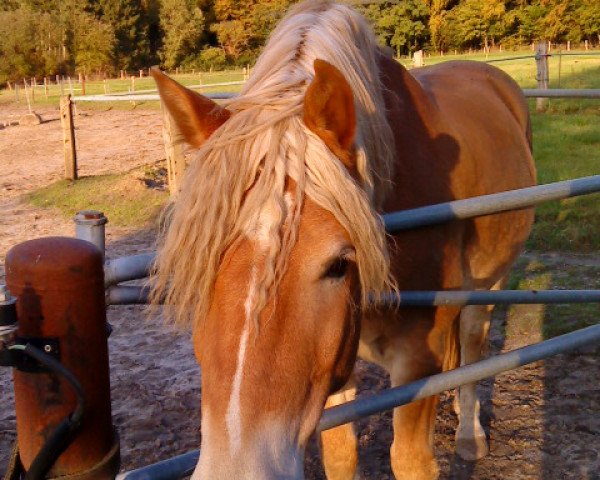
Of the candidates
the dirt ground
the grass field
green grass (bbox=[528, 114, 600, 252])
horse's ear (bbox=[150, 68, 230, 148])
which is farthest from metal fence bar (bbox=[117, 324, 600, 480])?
the grass field

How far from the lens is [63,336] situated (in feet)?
3.59

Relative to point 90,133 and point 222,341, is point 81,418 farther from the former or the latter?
point 90,133

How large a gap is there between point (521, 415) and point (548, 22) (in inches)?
1795

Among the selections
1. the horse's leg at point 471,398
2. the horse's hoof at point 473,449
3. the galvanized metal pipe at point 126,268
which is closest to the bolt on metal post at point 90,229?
the galvanized metal pipe at point 126,268

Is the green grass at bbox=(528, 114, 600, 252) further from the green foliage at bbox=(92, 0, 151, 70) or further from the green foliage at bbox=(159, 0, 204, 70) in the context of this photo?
the green foliage at bbox=(92, 0, 151, 70)

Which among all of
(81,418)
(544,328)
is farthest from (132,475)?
(544,328)

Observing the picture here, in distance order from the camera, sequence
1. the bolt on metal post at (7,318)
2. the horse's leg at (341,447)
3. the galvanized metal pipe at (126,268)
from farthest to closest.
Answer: the horse's leg at (341,447)
the galvanized metal pipe at (126,268)
the bolt on metal post at (7,318)

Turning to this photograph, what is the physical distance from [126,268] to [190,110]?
38 cm

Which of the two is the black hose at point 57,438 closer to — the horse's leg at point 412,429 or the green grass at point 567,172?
the horse's leg at point 412,429

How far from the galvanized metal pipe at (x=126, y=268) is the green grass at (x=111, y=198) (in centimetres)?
648

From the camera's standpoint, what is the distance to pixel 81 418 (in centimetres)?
110

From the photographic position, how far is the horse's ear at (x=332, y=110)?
4.41 feet

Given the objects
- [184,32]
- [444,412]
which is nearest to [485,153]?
[444,412]

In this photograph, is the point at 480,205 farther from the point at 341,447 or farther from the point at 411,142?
the point at 341,447
